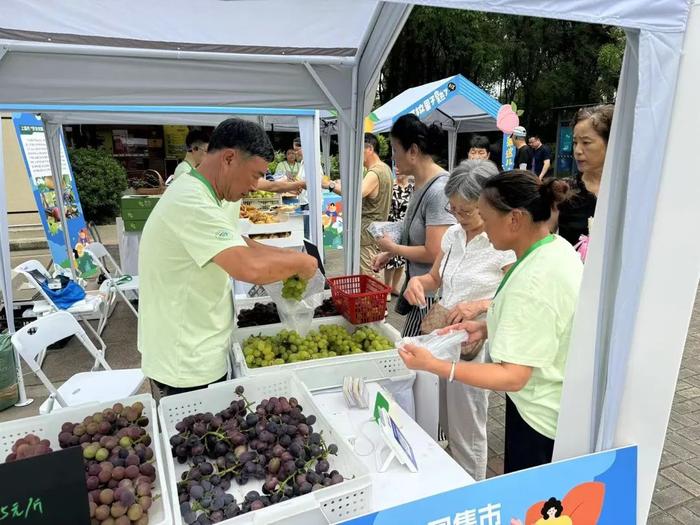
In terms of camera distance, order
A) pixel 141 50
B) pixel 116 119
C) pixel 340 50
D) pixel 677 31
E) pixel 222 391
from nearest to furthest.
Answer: pixel 677 31
pixel 222 391
pixel 141 50
pixel 340 50
pixel 116 119

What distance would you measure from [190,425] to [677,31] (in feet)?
6.13

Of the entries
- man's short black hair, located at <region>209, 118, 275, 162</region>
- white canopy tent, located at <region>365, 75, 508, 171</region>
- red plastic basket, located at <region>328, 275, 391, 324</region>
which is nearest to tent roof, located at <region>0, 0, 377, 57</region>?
man's short black hair, located at <region>209, 118, 275, 162</region>

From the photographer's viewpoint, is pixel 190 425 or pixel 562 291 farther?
pixel 190 425

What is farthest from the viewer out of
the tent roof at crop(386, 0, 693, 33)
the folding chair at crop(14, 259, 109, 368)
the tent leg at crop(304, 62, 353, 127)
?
the folding chair at crop(14, 259, 109, 368)

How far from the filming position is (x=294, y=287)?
7.27 ft

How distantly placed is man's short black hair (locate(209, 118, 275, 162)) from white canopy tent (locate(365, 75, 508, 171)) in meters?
6.83

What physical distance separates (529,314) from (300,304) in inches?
44.4

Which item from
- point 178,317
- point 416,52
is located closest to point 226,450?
point 178,317

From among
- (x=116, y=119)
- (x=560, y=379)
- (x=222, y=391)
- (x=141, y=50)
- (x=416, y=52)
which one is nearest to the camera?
(x=560, y=379)

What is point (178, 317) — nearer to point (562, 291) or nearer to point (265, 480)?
point (265, 480)

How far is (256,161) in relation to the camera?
194cm

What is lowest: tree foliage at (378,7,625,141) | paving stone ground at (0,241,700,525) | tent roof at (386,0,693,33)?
paving stone ground at (0,241,700,525)

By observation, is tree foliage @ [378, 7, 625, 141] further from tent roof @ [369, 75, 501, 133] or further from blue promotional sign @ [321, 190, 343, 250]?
blue promotional sign @ [321, 190, 343, 250]

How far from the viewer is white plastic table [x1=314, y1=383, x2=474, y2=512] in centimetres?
150
